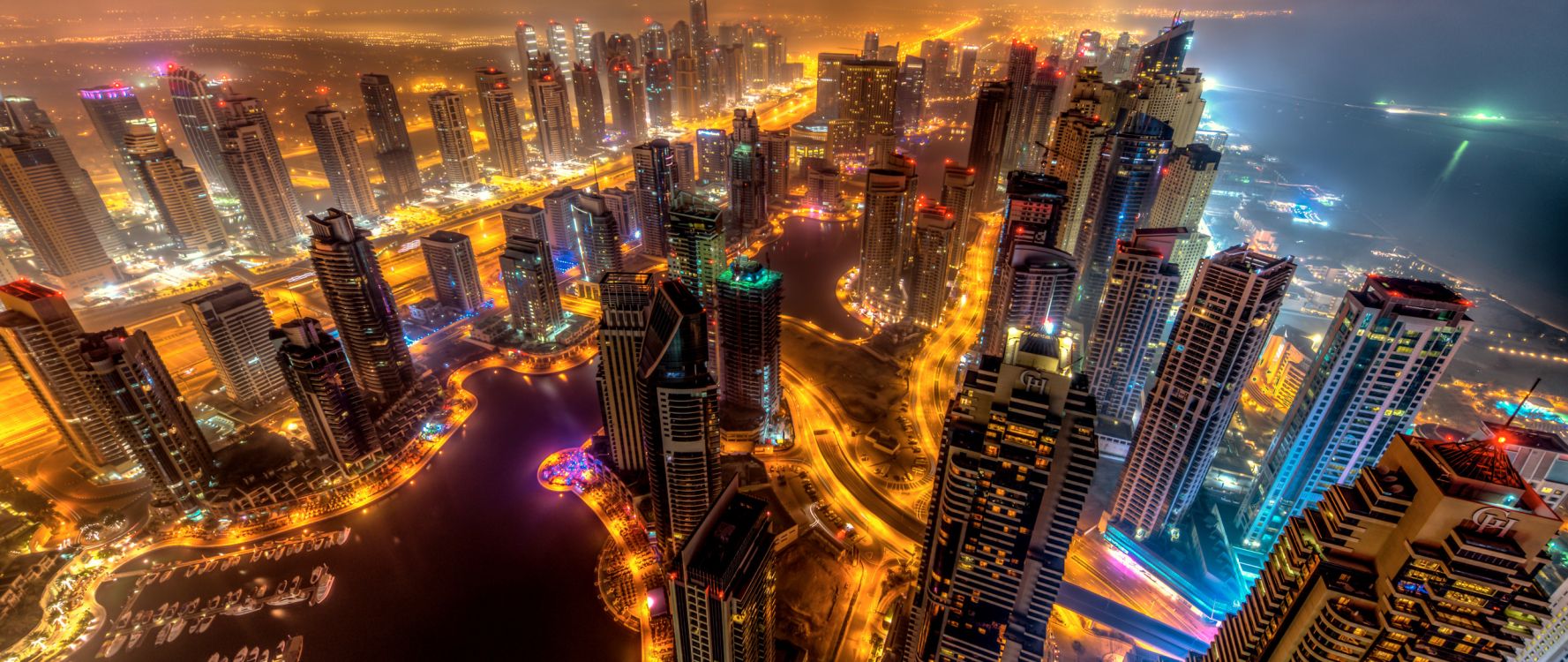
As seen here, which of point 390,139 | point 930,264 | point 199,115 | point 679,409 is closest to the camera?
point 679,409

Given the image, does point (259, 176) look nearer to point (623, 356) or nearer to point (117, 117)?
point (117, 117)

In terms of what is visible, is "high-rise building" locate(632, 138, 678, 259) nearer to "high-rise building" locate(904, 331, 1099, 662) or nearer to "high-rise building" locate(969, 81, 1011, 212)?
"high-rise building" locate(969, 81, 1011, 212)

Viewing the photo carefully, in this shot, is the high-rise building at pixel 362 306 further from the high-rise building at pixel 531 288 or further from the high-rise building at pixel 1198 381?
the high-rise building at pixel 1198 381

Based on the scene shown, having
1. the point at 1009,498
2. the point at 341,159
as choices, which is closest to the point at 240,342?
the point at 341,159

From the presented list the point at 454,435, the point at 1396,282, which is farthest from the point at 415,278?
the point at 1396,282

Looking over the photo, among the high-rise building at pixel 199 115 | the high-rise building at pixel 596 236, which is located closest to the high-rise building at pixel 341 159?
the high-rise building at pixel 199 115

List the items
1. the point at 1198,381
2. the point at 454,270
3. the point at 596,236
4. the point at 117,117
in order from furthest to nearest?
the point at 117,117 < the point at 596,236 < the point at 454,270 < the point at 1198,381

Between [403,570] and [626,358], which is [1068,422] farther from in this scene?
[403,570]
